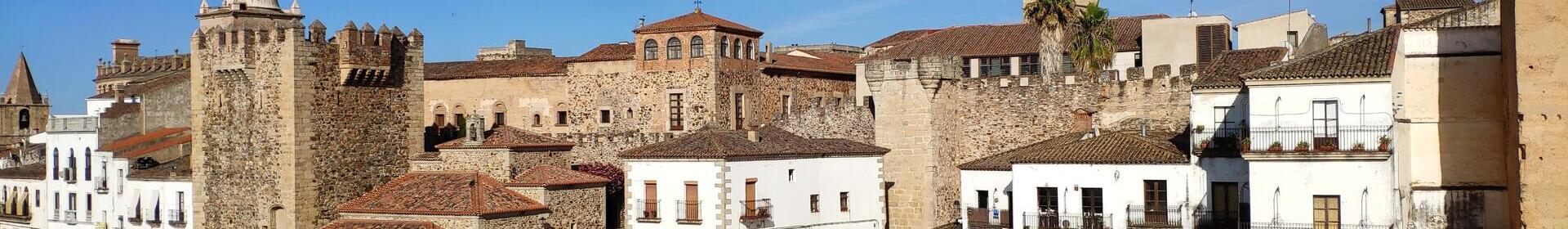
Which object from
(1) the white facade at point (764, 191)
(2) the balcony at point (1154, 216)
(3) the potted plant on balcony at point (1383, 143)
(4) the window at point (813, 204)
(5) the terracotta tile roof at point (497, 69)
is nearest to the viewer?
(3) the potted plant on balcony at point (1383, 143)

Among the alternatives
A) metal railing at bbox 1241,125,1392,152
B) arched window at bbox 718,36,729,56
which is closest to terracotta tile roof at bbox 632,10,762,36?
arched window at bbox 718,36,729,56

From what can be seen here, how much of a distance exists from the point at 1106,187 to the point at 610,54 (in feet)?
62.4

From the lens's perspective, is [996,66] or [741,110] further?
[741,110]

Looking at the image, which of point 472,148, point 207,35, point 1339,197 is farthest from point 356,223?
point 1339,197

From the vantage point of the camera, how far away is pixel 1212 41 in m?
46.4

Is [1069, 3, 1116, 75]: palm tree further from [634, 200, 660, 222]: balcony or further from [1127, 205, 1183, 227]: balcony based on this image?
[634, 200, 660, 222]: balcony

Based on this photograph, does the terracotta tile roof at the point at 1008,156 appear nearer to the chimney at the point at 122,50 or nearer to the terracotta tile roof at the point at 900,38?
the terracotta tile roof at the point at 900,38

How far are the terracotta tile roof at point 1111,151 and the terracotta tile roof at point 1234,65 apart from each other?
1262 mm

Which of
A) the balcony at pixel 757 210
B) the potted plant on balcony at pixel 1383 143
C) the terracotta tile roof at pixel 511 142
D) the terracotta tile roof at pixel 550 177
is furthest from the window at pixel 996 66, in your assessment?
the potted plant on balcony at pixel 1383 143

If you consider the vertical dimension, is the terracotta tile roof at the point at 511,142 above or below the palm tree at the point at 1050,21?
below

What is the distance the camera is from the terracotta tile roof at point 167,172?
159 feet

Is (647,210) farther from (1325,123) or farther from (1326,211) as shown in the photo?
(1325,123)

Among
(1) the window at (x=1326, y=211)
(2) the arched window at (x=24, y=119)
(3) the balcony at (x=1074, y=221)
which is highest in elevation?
(2) the arched window at (x=24, y=119)

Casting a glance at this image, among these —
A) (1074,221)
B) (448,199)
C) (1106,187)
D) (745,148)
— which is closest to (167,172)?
(448,199)
